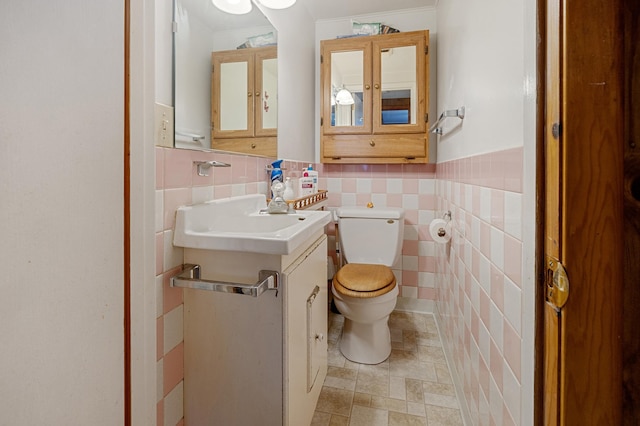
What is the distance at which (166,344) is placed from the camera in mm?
934

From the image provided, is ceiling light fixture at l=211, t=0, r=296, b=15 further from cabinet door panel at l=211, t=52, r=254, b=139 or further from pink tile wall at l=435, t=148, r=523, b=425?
pink tile wall at l=435, t=148, r=523, b=425

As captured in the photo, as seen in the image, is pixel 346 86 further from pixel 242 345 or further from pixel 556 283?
pixel 556 283

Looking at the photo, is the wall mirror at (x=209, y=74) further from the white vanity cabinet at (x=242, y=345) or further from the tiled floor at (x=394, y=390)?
the tiled floor at (x=394, y=390)

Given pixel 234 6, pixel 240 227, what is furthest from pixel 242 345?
pixel 234 6

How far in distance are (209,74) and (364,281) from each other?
122 cm

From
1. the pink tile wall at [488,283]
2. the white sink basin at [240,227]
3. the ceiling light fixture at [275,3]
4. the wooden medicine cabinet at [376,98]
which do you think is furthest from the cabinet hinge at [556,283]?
the wooden medicine cabinet at [376,98]

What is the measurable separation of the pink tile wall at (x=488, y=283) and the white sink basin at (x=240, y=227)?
1.82ft

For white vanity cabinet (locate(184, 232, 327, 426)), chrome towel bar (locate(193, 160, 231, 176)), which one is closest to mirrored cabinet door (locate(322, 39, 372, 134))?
chrome towel bar (locate(193, 160, 231, 176))

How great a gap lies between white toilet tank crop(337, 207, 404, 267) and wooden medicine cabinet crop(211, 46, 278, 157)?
75 centimetres

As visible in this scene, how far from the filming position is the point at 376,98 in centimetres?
217

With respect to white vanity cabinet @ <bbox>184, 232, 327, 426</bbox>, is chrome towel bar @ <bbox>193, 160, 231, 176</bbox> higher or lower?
higher

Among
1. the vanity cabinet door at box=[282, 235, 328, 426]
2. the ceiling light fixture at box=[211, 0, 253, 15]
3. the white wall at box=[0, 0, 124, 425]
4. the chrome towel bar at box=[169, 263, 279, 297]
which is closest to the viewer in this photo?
the white wall at box=[0, 0, 124, 425]

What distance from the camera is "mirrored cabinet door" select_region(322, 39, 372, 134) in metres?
2.18

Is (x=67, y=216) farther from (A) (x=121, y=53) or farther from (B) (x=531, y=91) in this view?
(B) (x=531, y=91)
